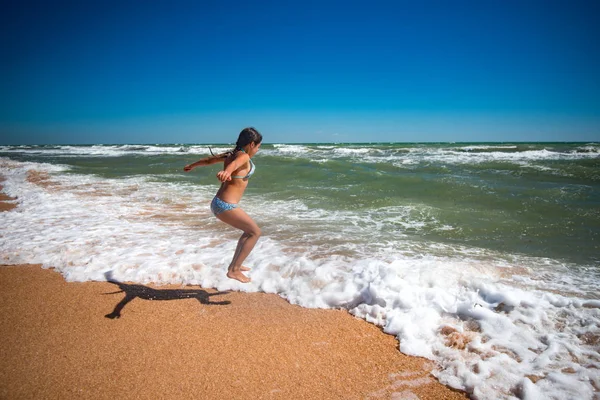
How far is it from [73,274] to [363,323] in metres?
3.77

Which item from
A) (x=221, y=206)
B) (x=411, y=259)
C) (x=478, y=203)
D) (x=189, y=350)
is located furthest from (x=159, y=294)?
(x=478, y=203)

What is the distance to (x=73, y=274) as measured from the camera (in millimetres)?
4152

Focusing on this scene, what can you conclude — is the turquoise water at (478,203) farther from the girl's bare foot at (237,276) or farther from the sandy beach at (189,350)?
the sandy beach at (189,350)

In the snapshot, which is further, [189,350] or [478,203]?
[478,203]

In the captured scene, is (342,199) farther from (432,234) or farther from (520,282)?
(520,282)

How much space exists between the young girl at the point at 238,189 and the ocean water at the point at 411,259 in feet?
1.98

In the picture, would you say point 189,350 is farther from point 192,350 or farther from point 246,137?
point 246,137

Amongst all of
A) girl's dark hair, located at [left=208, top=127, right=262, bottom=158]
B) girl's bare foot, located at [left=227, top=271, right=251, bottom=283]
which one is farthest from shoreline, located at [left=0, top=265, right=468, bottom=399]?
girl's dark hair, located at [left=208, top=127, right=262, bottom=158]

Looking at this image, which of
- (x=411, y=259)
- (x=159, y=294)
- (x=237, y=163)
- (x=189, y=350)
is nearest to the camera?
(x=189, y=350)

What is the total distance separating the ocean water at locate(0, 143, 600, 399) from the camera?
2.71m

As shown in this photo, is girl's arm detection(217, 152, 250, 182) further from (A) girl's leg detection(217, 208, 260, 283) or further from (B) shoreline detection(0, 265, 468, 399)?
(B) shoreline detection(0, 265, 468, 399)

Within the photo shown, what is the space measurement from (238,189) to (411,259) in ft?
9.23

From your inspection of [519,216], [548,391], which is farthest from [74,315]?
[519,216]

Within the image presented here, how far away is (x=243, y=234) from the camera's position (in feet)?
11.9
